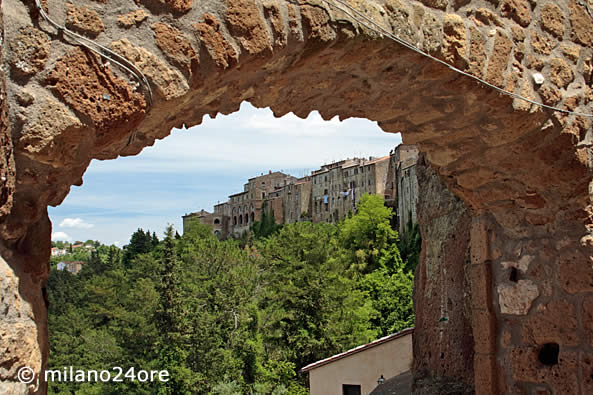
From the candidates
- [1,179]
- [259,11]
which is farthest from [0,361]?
[259,11]

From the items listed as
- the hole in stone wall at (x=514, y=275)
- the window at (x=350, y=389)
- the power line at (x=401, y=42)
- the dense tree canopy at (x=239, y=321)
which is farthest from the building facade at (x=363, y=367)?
the power line at (x=401, y=42)

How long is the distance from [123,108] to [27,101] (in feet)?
0.87

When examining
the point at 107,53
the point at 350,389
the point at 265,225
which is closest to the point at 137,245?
the point at 265,225

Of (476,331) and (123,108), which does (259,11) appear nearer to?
(123,108)

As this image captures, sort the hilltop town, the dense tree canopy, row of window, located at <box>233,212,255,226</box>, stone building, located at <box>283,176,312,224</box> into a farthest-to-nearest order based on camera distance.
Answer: row of window, located at <box>233,212,255,226</box>
stone building, located at <box>283,176,312,224</box>
the hilltop town
the dense tree canopy

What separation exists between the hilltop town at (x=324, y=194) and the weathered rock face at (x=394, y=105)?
103ft

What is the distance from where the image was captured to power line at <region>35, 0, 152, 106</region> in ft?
5.24

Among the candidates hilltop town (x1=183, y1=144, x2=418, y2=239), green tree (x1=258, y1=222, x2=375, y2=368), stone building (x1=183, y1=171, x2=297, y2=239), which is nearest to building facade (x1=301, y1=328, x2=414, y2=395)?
green tree (x1=258, y1=222, x2=375, y2=368)

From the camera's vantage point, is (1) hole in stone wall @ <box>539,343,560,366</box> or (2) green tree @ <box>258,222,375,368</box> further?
(2) green tree @ <box>258,222,375,368</box>

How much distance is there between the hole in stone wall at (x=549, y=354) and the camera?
339 centimetres

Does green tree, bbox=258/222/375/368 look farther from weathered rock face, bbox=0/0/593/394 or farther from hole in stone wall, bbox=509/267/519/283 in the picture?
hole in stone wall, bbox=509/267/519/283

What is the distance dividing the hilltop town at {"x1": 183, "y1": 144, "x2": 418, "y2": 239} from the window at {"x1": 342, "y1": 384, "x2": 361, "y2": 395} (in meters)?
21.9

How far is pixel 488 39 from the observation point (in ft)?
8.80

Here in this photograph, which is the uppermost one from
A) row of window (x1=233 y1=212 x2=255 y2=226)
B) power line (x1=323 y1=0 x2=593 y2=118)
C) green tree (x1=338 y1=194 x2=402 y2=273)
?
row of window (x1=233 y1=212 x2=255 y2=226)
